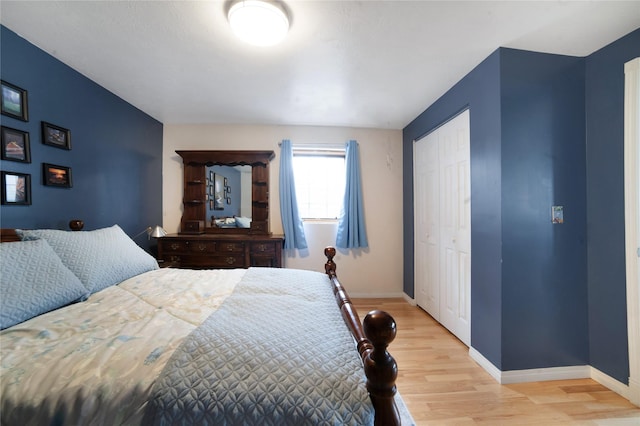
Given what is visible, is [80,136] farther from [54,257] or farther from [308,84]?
[308,84]

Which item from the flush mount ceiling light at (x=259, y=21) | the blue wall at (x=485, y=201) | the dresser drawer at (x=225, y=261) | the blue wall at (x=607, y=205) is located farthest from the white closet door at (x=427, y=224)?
the dresser drawer at (x=225, y=261)

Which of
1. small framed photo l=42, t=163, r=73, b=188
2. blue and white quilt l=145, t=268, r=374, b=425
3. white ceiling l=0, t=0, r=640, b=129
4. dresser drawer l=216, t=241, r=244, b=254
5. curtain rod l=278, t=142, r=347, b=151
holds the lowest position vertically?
blue and white quilt l=145, t=268, r=374, b=425

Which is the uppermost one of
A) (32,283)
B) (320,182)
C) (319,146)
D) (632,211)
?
(319,146)

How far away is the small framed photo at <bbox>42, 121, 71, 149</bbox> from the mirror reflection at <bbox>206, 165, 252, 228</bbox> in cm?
146

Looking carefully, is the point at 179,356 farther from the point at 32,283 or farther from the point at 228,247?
the point at 228,247

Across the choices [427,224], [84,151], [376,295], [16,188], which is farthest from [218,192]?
[427,224]

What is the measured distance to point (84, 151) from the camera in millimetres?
2158

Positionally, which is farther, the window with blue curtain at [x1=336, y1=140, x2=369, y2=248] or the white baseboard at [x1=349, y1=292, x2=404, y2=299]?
the white baseboard at [x1=349, y1=292, x2=404, y2=299]

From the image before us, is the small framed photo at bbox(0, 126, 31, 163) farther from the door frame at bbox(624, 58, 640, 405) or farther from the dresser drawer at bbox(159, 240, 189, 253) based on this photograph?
the door frame at bbox(624, 58, 640, 405)

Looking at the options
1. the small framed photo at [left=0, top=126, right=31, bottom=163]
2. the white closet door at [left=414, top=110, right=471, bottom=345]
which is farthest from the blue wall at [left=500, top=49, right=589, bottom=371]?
the small framed photo at [left=0, top=126, right=31, bottom=163]

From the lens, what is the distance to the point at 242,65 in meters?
1.98

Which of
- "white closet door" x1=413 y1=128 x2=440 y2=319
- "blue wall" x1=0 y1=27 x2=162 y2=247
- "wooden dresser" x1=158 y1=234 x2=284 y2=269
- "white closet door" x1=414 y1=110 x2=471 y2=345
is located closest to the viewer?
"blue wall" x1=0 y1=27 x2=162 y2=247

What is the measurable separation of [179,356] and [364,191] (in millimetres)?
2974

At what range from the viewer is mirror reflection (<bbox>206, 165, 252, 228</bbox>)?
332cm
